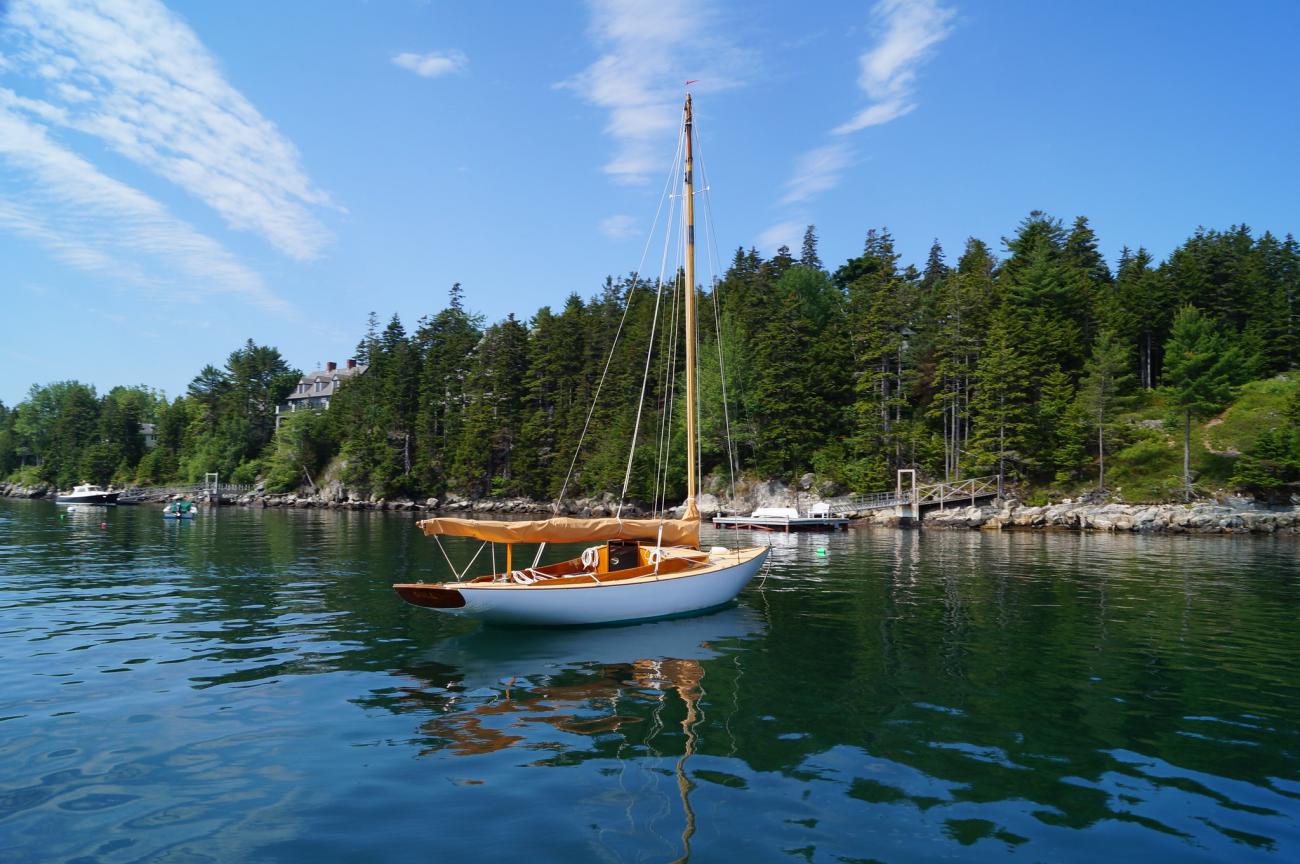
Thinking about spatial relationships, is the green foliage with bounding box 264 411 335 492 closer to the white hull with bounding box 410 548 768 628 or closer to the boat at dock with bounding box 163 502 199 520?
the boat at dock with bounding box 163 502 199 520

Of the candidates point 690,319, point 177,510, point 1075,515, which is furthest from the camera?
point 177,510

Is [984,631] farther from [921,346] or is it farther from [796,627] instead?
[921,346]

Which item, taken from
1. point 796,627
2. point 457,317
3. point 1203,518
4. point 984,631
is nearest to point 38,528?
point 796,627

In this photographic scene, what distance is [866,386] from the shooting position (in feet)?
243

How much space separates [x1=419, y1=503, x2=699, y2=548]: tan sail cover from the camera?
17.2m

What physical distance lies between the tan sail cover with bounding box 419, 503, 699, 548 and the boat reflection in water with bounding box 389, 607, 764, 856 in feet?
7.82

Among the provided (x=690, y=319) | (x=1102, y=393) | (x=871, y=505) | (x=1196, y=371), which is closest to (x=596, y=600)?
(x=690, y=319)

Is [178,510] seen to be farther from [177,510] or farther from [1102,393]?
[1102,393]

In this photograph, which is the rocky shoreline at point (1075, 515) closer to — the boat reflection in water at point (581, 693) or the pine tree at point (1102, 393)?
the pine tree at point (1102, 393)

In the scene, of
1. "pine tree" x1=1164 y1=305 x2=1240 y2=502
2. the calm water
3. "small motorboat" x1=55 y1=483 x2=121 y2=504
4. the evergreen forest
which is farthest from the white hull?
"small motorboat" x1=55 y1=483 x2=121 y2=504

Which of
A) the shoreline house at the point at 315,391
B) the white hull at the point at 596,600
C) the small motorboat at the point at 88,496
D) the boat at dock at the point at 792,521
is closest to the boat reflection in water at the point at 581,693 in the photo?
the white hull at the point at 596,600

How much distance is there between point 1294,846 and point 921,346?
237ft

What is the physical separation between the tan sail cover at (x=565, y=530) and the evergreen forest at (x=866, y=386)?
17.7 m

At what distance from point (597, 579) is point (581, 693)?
519 cm
